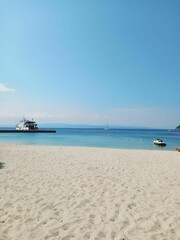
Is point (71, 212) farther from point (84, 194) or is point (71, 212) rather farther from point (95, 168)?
point (95, 168)

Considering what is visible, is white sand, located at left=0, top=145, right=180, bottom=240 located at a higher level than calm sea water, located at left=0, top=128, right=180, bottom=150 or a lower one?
higher

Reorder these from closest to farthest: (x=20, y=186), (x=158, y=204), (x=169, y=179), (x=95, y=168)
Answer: (x=158, y=204) < (x=20, y=186) < (x=169, y=179) < (x=95, y=168)

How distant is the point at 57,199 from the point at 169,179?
214 inches

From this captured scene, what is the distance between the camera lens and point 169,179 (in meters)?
9.99

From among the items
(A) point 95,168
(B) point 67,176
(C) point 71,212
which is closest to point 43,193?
(C) point 71,212

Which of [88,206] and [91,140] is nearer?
[88,206]

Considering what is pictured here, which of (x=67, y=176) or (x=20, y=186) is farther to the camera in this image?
(x=67, y=176)

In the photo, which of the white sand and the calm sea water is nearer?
the white sand

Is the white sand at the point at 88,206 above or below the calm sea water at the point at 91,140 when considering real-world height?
above

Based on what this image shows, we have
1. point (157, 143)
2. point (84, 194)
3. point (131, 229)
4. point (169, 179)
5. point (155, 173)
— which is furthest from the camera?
point (157, 143)

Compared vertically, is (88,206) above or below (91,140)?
above

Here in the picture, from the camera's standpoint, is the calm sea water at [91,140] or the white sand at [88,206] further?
the calm sea water at [91,140]

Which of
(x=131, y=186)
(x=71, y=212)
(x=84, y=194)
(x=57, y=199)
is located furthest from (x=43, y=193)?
(x=131, y=186)

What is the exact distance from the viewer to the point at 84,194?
7.49 m
